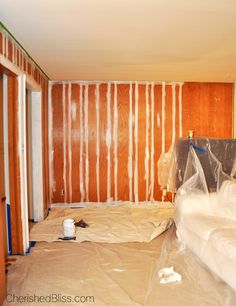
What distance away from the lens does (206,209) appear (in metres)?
2.77

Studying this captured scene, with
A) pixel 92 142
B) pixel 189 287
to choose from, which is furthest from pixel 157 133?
pixel 189 287

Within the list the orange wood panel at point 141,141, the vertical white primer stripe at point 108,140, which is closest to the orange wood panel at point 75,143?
the vertical white primer stripe at point 108,140

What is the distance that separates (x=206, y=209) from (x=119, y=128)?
8.06ft

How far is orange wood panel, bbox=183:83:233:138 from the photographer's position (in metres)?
4.82

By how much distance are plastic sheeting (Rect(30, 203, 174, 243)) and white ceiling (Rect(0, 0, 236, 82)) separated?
2174 mm

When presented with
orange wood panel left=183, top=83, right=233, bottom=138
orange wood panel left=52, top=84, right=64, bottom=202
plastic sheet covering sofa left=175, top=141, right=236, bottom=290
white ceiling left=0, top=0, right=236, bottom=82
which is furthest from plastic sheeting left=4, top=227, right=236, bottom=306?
orange wood panel left=183, top=83, right=233, bottom=138

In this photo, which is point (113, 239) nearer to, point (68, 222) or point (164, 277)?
point (68, 222)

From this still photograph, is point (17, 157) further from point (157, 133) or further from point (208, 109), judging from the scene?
point (208, 109)

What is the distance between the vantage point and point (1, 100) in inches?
105

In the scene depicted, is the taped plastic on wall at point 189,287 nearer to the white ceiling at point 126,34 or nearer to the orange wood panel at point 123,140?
the white ceiling at point 126,34

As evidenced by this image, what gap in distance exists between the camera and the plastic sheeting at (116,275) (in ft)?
6.40

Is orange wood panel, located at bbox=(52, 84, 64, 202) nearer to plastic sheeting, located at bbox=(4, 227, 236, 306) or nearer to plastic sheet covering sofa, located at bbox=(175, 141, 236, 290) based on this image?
plastic sheeting, located at bbox=(4, 227, 236, 306)

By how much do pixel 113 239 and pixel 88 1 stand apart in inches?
97.4

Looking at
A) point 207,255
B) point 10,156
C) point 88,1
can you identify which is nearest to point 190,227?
point 207,255
